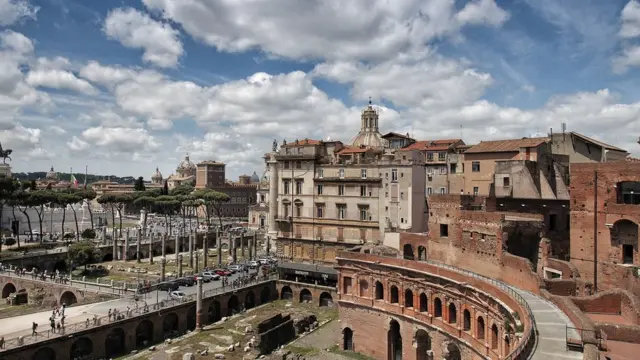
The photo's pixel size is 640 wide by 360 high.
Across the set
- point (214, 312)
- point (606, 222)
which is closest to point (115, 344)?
point (214, 312)

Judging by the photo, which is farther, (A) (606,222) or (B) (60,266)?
(B) (60,266)

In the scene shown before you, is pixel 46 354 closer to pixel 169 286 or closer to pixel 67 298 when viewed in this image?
pixel 67 298

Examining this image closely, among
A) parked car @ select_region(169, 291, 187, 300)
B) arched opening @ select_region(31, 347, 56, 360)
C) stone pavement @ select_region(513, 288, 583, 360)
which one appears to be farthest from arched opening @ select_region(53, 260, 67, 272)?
stone pavement @ select_region(513, 288, 583, 360)

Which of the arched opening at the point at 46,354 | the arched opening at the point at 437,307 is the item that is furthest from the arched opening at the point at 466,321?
the arched opening at the point at 46,354

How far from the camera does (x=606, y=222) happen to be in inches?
1190

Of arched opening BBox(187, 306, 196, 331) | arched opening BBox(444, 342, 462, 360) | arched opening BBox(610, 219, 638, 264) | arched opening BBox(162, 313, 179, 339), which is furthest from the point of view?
arched opening BBox(187, 306, 196, 331)

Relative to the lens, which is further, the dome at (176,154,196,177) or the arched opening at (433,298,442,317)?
the dome at (176,154,196,177)

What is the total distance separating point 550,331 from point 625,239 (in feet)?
45.5

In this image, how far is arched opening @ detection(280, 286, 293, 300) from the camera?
5275cm

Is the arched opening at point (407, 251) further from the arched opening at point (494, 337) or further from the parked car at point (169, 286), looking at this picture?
the parked car at point (169, 286)

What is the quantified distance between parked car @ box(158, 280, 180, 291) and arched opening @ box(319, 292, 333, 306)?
14736 millimetres

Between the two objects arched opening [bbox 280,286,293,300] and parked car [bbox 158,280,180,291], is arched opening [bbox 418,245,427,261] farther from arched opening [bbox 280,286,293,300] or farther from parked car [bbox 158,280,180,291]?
parked car [bbox 158,280,180,291]

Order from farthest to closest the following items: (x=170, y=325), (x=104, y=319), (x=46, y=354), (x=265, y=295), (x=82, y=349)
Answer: (x=265, y=295) < (x=170, y=325) < (x=104, y=319) < (x=82, y=349) < (x=46, y=354)

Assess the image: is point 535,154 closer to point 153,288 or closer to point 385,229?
point 385,229
